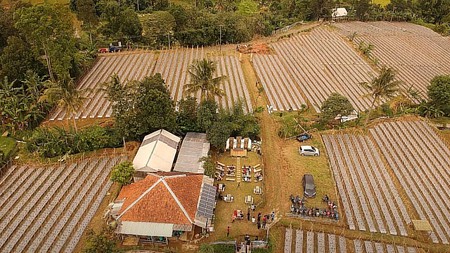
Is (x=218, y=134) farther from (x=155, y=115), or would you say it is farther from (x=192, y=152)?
(x=155, y=115)

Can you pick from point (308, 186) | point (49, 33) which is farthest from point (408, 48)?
point (49, 33)

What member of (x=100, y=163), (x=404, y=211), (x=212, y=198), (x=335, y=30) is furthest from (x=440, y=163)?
(x=335, y=30)

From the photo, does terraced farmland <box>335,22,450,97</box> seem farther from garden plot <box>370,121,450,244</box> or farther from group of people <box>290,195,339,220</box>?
group of people <box>290,195,339,220</box>

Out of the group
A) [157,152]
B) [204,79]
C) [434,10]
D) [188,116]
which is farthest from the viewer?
[434,10]

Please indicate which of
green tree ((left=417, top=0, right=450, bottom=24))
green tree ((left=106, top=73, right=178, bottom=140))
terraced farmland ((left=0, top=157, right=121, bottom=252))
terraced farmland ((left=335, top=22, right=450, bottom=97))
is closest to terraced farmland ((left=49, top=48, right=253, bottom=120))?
green tree ((left=106, top=73, right=178, bottom=140))

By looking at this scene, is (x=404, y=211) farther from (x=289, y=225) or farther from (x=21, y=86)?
(x=21, y=86)

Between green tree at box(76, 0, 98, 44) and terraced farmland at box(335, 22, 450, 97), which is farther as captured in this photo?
green tree at box(76, 0, 98, 44)
